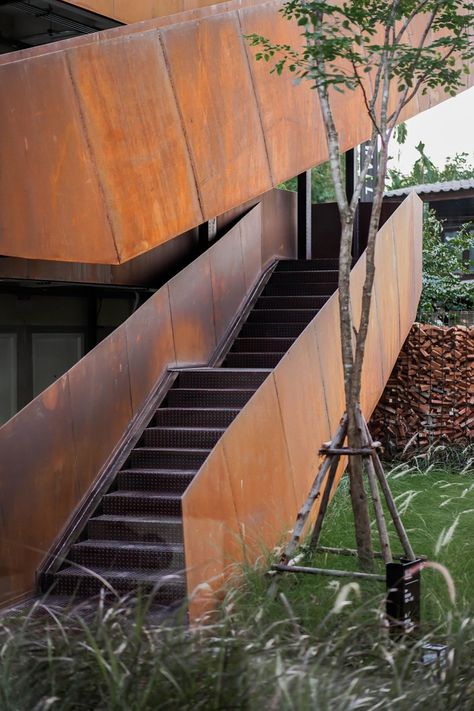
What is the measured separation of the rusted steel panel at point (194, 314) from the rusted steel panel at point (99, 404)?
1.03 meters

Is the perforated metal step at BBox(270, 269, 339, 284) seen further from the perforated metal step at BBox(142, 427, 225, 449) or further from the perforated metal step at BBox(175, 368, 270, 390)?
the perforated metal step at BBox(142, 427, 225, 449)

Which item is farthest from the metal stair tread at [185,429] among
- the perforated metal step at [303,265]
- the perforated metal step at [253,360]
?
the perforated metal step at [303,265]

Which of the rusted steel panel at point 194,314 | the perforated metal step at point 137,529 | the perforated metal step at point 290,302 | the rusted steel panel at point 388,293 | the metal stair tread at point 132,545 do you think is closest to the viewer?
the metal stair tread at point 132,545

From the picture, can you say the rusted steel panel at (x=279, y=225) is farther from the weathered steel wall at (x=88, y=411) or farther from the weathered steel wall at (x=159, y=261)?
the weathered steel wall at (x=88, y=411)

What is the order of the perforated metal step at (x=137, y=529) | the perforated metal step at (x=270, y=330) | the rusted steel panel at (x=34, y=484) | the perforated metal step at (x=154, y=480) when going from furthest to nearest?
the perforated metal step at (x=270, y=330), the perforated metal step at (x=154, y=480), the perforated metal step at (x=137, y=529), the rusted steel panel at (x=34, y=484)

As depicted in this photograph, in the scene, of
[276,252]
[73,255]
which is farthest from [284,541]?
[276,252]

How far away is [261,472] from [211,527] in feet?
3.43

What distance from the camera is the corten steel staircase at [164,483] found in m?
7.01

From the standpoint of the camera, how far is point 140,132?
303 inches

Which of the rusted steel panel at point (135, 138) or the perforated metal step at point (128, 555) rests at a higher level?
the rusted steel panel at point (135, 138)

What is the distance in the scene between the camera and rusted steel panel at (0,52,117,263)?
21.2 ft

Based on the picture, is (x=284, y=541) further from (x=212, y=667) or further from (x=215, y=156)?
(x=212, y=667)

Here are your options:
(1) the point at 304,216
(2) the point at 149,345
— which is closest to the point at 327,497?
(2) the point at 149,345

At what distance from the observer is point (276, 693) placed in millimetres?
3150
